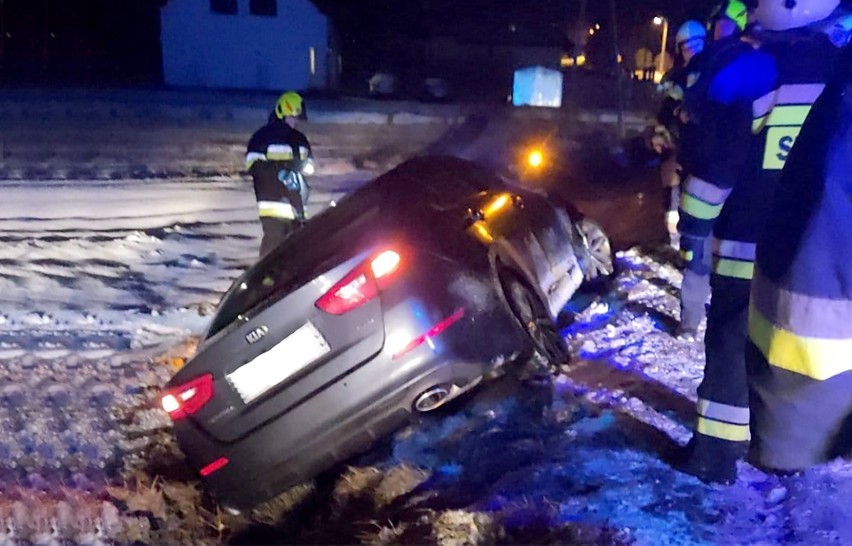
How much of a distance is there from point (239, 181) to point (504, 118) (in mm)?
9966

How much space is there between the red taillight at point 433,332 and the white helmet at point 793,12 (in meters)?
1.73

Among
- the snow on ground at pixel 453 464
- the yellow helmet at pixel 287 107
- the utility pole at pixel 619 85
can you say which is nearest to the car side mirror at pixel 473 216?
the snow on ground at pixel 453 464

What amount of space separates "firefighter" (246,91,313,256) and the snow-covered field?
1.03 m

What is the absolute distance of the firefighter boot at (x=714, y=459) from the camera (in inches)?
137

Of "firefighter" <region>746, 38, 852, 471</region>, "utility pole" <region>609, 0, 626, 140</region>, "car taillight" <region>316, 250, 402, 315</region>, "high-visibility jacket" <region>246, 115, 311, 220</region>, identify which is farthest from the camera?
"utility pole" <region>609, 0, 626, 140</region>

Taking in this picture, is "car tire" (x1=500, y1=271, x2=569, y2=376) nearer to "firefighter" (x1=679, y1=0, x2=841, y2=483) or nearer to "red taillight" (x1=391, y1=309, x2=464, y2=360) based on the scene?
"red taillight" (x1=391, y1=309, x2=464, y2=360)

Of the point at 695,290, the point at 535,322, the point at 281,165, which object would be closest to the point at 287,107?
the point at 281,165

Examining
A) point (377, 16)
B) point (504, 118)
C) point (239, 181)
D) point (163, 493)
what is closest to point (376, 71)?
point (377, 16)

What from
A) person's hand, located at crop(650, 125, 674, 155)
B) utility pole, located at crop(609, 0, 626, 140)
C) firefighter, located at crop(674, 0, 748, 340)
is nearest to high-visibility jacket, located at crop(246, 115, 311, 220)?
person's hand, located at crop(650, 125, 674, 155)

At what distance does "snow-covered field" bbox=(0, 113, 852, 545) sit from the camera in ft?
11.2

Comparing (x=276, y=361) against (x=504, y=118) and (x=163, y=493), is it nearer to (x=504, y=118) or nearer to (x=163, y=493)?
(x=163, y=493)

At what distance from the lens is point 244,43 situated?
3291cm

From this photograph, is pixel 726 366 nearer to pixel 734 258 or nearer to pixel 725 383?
pixel 725 383

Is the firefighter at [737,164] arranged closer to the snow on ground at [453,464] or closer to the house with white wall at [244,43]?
the snow on ground at [453,464]
